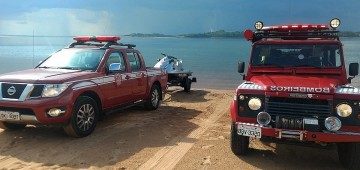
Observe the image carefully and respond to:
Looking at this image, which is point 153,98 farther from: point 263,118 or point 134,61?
point 263,118

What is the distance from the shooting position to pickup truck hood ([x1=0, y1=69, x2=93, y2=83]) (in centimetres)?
664

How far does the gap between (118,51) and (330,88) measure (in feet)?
16.3

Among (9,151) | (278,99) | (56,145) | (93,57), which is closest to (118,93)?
(93,57)

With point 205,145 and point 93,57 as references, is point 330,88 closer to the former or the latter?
point 205,145

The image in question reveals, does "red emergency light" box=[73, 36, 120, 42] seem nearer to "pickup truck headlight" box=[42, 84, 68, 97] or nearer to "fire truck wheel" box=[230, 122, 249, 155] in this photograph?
"pickup truck headlight" box=[42, 84, 68, 97]

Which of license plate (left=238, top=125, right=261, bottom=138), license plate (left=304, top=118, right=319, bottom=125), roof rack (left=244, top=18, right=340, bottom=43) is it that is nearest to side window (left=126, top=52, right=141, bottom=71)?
roof rack (left=244, top=18, right=340, bottom=43)

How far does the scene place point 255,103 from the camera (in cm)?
561

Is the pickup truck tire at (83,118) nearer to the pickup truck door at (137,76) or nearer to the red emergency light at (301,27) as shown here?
the pickup truck door at (137,76)

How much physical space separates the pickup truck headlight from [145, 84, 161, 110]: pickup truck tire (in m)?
3.66

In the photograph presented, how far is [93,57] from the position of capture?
8.09 metres

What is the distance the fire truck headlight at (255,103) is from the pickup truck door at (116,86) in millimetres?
3471

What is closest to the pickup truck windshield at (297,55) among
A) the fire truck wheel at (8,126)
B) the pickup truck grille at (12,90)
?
the pickup truck grille at (12,90)

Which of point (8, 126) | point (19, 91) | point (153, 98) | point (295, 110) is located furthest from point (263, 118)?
point (153, 98)

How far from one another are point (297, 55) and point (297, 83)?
4.13 ft
